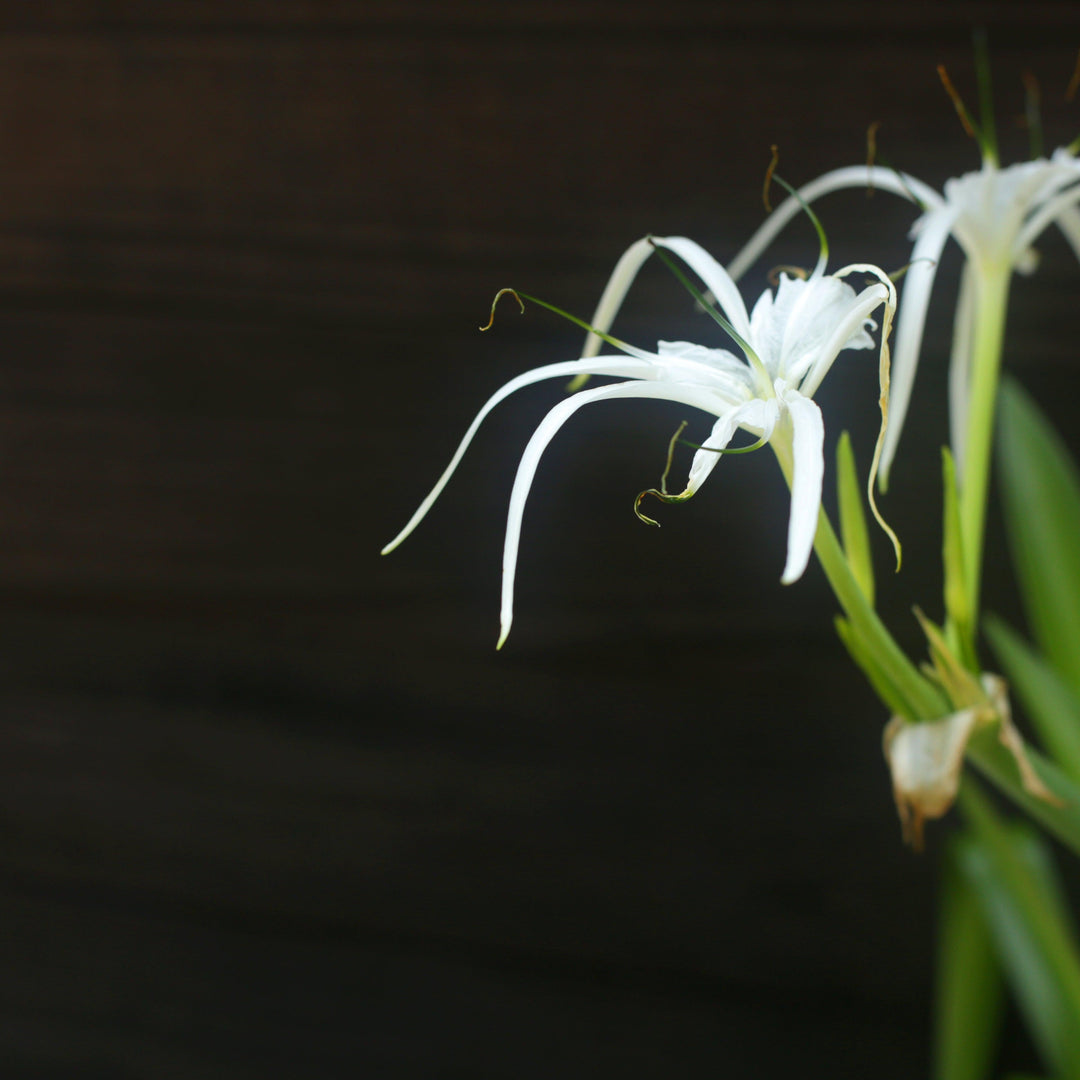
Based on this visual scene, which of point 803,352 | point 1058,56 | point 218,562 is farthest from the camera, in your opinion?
point 218,562

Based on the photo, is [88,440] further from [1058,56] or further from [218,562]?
[1058,56]

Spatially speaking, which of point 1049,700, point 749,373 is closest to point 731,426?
point 749,373

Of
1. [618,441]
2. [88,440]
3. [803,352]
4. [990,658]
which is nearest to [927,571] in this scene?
[990,658]

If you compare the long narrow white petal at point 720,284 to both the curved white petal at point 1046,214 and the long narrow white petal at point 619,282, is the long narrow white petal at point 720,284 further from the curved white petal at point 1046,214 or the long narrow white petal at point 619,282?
the curved white petal at point 1046,214

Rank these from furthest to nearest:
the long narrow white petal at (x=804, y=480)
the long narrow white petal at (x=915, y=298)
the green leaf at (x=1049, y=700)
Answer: the green leaf at (x=1049, y=700), the long narrow white petal at (x=915, y=298), the long narrow white petal at (x=804, y=480)

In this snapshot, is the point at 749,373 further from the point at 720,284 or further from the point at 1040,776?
the point at 1040,776

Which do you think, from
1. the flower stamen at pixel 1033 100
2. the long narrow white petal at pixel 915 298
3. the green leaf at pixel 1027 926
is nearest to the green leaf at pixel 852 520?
the long narrow white petal at pixel 915 298

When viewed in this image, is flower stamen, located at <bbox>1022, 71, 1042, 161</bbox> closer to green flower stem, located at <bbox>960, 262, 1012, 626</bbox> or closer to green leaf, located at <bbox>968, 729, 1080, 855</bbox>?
green flower stem, located at <bbox>960, 262, 1012, 626</bbox>
